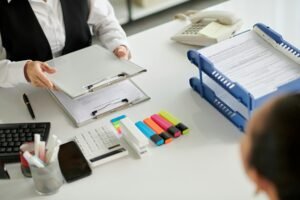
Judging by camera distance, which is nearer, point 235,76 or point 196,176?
point 196,176

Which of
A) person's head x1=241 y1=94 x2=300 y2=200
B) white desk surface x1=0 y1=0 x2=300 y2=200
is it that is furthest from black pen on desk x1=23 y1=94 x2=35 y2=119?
person's head x1=241 y1=94 x2=300 y2=200

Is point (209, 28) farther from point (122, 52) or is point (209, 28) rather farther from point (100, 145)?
point (100, 145)

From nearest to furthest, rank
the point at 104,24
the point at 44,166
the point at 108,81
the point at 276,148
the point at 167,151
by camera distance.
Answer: the point at 276,148, the point at 44,166, the point at 167,151, the point at 108,81, the point at 104,24

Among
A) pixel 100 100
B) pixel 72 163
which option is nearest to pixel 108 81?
pixel 100 100

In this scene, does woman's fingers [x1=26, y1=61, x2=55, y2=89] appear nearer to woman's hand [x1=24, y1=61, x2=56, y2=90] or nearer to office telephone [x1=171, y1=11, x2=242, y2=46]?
woman's hand [x1=24, y1=61, x2=56, y2=90]

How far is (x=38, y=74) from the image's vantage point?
132 centimetres

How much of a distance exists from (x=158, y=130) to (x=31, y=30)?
0.59 meters

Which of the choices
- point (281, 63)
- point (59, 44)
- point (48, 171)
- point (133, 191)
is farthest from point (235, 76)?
point (59, 44)

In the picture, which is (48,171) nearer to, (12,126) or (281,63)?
(12,126)

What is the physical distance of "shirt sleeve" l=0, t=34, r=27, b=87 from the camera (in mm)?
1376

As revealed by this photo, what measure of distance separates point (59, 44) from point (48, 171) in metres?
0.65

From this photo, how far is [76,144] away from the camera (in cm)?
118

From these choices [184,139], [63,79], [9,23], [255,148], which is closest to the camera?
[255,148]

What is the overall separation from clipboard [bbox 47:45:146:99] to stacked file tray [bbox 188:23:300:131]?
0.63 ft
